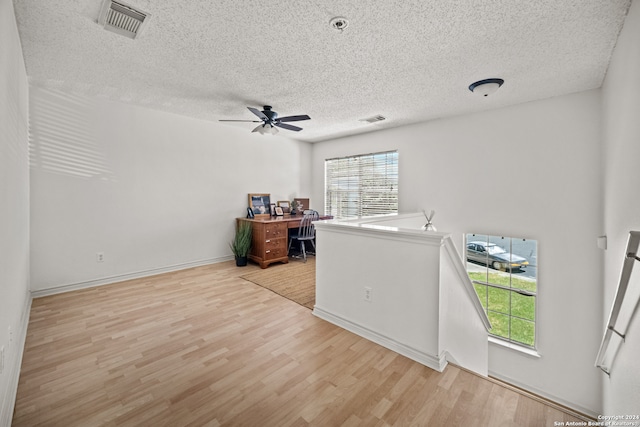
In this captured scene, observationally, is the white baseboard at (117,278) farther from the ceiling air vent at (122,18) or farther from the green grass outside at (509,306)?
the green grass outside at (509,306)

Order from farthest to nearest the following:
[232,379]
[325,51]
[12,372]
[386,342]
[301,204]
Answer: [301,204] < [325,51] < [386,342] < [232,379] < [12,372]

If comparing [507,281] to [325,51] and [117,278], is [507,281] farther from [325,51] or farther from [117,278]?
[117,278]

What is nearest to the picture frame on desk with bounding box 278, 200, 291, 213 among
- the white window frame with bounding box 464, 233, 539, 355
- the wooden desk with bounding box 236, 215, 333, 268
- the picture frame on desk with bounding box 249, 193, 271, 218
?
the picture frame on desk with bounding box 249, 193, 271, 218

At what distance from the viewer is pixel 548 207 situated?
11.1ft

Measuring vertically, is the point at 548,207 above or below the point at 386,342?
above

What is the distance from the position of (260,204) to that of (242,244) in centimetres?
108

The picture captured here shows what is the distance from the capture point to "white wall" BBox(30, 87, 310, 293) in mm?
3311

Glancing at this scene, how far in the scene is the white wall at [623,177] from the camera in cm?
150

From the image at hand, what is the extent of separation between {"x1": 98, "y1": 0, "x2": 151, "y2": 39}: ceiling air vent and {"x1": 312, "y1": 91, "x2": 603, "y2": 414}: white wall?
12.5 feet

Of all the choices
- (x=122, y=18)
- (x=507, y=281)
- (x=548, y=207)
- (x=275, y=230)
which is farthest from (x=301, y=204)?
(x=122, y=18)

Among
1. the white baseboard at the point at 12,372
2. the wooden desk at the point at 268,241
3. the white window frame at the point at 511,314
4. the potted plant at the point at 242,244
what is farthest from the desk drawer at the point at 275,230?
the white window frame at the point at 511,314

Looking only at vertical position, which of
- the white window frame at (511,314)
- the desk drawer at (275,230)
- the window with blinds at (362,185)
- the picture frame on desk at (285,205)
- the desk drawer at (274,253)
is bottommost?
the white window frame at (511,314)

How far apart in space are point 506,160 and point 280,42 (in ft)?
11.0

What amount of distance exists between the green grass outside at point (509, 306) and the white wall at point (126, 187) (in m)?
4.49
